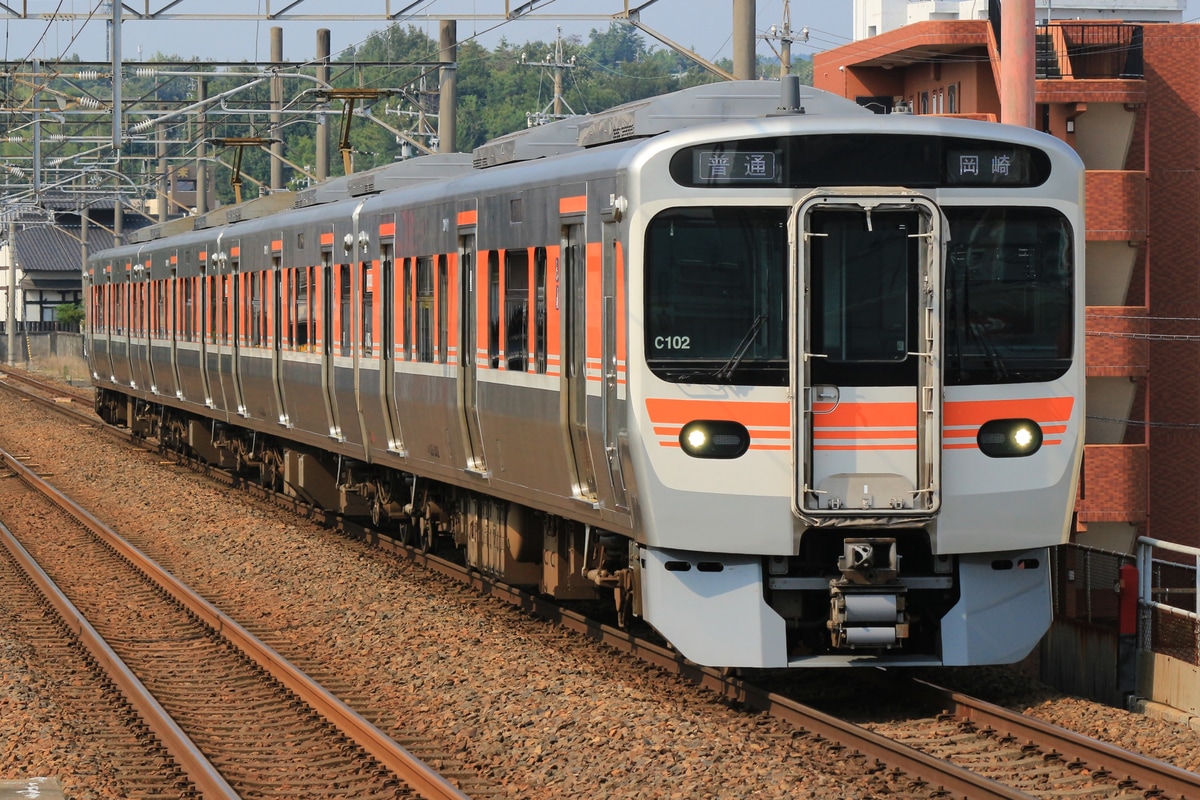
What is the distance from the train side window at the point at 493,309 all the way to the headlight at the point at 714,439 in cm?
287

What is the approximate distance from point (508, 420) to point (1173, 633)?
4.03m

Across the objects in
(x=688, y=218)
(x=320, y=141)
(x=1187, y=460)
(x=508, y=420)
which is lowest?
(x=1187, y=460)

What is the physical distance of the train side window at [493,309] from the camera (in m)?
11.3

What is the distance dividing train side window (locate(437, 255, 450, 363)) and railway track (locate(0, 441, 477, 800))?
7.52 feet

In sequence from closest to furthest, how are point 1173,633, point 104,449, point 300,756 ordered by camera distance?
point 300,756
point 1173,633
point 104,449

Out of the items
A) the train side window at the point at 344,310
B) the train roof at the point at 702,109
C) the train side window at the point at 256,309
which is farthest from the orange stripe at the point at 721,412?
the train side window at the point at 256,309

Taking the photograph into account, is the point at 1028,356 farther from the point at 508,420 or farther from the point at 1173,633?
the point at 508,420

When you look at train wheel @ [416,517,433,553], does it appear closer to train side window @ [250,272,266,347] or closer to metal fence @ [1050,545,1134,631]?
train side window @ [250,272,266,347]

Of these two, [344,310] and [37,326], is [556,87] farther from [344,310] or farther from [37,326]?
[344,310]

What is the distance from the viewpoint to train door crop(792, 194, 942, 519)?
8547 millimetres

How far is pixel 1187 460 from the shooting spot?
2981cm

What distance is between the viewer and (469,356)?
12.0 metres

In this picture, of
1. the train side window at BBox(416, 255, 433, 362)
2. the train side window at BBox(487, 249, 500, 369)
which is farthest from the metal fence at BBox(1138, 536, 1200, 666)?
the train side window at BBox(416, 255, 433, 362)

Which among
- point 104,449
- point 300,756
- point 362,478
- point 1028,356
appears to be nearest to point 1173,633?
point 1028,356
